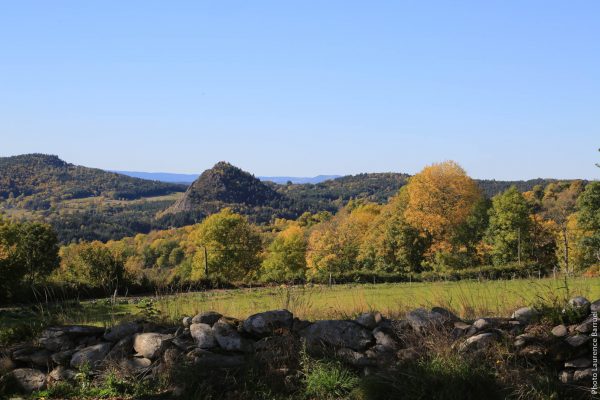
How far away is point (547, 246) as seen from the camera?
51.7 m

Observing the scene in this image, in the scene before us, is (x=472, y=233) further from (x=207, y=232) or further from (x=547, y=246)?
(x=207, y=232)

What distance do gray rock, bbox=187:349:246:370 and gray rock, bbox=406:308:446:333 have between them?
7.45ft

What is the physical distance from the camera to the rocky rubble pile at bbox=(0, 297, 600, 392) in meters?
7.24

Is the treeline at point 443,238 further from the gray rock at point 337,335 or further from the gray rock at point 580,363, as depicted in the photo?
the gray rock at point 337,335

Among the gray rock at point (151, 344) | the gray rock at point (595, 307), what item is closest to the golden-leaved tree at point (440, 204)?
the gray rock at point (595, 307)

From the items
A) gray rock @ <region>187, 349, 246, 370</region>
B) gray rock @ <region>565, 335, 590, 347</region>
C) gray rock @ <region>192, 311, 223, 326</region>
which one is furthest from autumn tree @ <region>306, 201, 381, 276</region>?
gray rock @ <region>565, 335, 590, 347</region>

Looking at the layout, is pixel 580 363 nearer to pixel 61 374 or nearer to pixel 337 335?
pixel 337 335

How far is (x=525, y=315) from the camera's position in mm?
7926

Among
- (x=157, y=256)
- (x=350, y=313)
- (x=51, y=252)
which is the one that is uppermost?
(x=350, y=313)

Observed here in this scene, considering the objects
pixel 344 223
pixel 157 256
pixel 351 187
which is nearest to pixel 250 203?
pixel 351 187

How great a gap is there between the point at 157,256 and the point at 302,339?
10540 cm

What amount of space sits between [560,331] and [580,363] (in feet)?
1.61

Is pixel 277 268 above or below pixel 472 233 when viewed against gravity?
below

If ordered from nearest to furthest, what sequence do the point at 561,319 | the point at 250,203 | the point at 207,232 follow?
the point at 561,319
the point at 207,232
the point at 250,203
